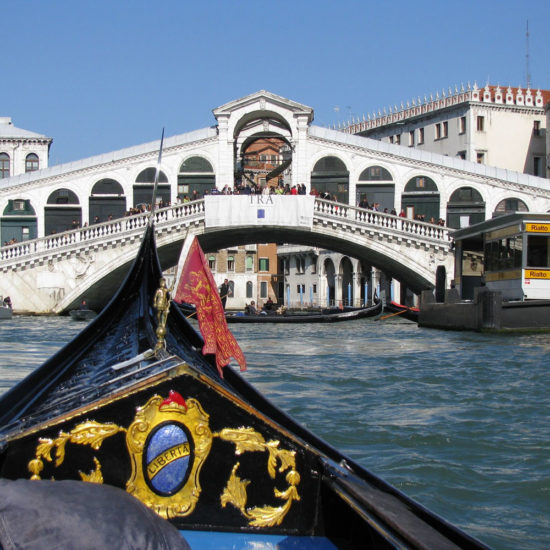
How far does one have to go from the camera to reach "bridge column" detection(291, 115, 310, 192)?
47.3 ft

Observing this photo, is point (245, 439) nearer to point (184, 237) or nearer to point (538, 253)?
point (538, 253)

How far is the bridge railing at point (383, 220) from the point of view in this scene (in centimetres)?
1316

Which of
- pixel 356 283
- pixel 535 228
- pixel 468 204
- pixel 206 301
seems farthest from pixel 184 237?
pixel 206 301

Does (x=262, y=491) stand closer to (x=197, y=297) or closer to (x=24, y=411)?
(x=197, y=297)

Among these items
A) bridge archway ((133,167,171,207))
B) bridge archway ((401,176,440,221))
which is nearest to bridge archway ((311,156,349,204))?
bridge archway ((401,176,440,221))

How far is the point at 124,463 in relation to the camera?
4.44 feet

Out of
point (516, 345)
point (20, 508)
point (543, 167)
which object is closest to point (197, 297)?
point (20, 508)

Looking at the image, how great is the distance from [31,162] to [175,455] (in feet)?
62.7

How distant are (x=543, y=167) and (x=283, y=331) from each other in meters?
13.6

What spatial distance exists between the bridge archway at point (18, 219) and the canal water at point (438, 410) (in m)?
7.27

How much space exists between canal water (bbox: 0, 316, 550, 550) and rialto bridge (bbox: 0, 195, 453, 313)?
5.62m

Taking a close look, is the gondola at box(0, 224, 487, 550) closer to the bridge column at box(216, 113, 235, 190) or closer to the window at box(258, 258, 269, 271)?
the bridge column at box(216, 113, 235, 190)


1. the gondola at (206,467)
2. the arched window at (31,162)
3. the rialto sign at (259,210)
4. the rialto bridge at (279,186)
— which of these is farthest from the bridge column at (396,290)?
the gondola at (206,467)

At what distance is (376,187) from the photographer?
14.7 m
